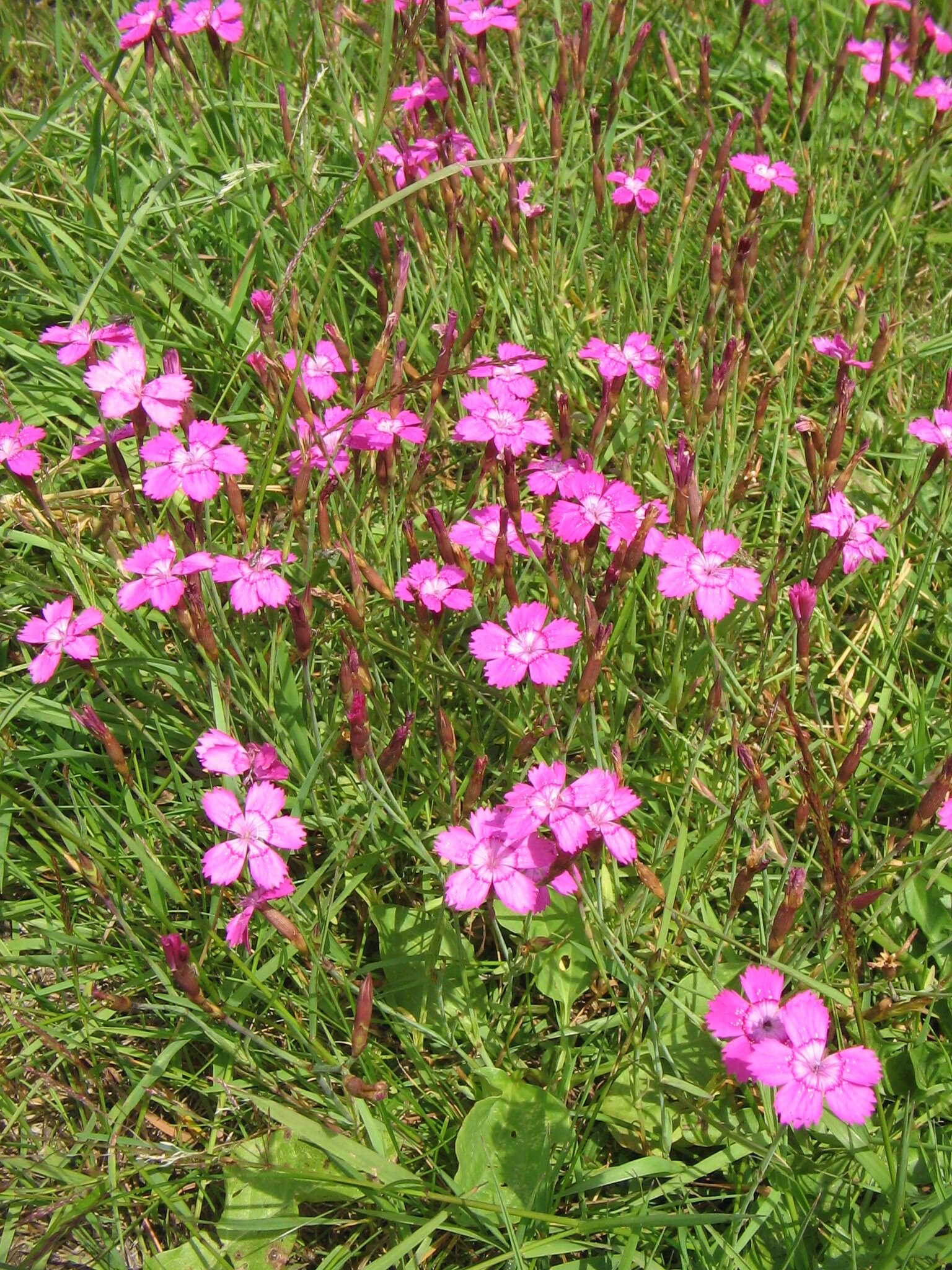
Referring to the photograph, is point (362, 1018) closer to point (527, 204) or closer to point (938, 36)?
point (527, 204)

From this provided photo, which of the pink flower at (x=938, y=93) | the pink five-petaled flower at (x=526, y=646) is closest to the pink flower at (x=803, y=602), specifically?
the pink five-petaled flower at (x=526, y=646)

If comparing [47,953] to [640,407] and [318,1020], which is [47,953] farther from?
[640,407]

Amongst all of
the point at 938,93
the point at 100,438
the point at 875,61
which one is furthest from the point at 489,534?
the point at 875,61

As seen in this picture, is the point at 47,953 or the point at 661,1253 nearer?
the point at 661,1253

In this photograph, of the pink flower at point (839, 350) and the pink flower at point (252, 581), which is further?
the pink flower at point (839, 350)

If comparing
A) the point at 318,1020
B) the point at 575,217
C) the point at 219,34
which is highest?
the point at 219,34

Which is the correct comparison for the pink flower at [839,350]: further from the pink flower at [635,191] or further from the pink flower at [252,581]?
the pink flower at [252,581]

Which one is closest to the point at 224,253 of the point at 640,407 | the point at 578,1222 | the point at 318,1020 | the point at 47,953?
the point at 640,407
